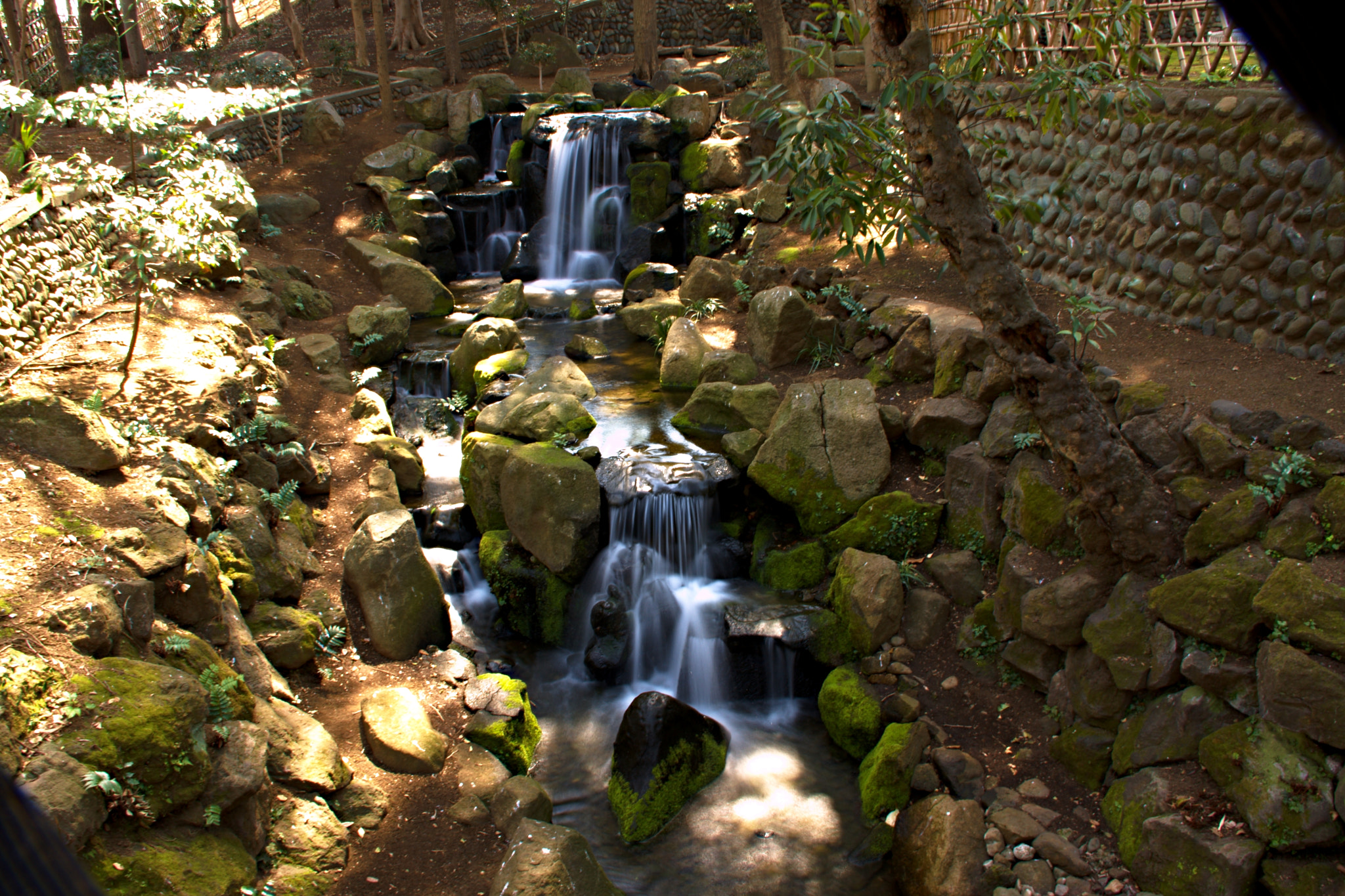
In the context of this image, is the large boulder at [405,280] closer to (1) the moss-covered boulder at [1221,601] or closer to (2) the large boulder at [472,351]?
(2) the large boulder at [472,351]

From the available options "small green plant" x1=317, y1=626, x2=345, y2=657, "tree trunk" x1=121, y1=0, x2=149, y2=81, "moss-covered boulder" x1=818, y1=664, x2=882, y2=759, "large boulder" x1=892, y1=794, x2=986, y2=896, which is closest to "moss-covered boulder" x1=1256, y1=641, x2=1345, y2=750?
"large boulder" x1=892, y1=794, x2=986, y2=896

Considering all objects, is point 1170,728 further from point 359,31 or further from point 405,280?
point 359,31

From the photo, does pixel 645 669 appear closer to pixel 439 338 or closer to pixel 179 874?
pixel 179 874

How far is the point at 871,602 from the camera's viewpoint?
6098mm

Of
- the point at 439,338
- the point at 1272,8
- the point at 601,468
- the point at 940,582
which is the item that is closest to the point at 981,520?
the point at 940,582

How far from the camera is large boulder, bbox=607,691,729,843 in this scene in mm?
5312

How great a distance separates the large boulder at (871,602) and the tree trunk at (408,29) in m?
19.9

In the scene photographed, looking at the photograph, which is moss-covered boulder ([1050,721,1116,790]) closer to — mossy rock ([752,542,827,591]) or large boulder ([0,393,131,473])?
mossy rock ([752,542,827,591])

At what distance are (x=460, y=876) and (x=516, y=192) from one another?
13.0 metres

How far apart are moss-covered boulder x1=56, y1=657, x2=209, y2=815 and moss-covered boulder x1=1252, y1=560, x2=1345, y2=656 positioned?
5.29 meters

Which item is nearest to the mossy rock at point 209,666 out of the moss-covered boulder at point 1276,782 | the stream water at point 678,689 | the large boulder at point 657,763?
the stream water at point 678,689

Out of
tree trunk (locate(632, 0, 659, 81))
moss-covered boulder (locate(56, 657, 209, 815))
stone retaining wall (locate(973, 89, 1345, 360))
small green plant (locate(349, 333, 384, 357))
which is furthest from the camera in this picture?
tree trunk (locate(632, 0, 659, 81))

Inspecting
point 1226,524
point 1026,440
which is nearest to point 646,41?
point 1026,440

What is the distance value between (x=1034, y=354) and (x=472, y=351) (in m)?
6.88
